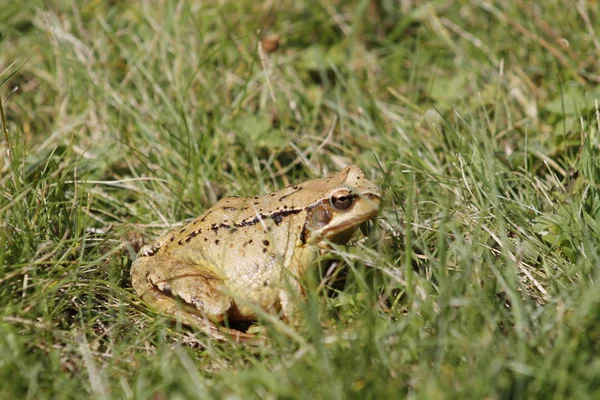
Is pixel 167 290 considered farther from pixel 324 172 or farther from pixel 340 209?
pixel 324 172

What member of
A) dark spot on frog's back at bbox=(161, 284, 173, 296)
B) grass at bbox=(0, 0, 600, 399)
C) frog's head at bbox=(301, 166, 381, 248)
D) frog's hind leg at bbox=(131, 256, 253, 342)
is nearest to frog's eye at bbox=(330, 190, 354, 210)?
frog's head at bbox=(301, 166, 381, 248)

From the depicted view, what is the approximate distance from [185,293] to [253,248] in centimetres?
48

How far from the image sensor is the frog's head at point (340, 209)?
360 cm

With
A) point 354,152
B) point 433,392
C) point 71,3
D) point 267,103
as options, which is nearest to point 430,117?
point 354,152

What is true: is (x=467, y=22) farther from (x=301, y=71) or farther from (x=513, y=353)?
(x=513, y=353)

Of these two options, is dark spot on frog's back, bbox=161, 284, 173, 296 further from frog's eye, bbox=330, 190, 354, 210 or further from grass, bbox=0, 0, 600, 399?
frog's eye, bbox=330, 190, 354, 210

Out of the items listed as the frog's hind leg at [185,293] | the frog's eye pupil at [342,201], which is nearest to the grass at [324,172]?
the frog's hind leg at [185,293]

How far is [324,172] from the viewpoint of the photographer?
4723 millimetres

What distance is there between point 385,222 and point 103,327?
173 centimetres

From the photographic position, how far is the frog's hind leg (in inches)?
135

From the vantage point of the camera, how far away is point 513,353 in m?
2.71

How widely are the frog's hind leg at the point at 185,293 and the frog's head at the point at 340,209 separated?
0.61 m

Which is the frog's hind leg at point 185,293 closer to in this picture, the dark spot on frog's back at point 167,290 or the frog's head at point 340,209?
the dark spot on frog's back at point 167,290

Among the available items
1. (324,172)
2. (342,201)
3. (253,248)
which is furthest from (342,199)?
(324,172)
